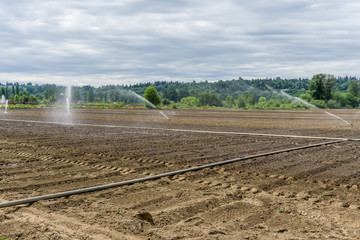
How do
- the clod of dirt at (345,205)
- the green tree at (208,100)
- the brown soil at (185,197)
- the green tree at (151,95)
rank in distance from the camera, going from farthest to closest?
the green tree at (208,100) < the green tree at (151,95) < the clod of dirt at (345,205) < the brown soil at (185,197)

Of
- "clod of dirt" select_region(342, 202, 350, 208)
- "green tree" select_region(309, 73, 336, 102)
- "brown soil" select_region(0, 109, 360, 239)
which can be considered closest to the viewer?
"brown soil" select_region(0, 109, 360, 239)

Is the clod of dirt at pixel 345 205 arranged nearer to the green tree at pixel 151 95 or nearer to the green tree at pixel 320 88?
the green tree at pixel 320 88

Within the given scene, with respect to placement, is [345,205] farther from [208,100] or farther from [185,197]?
→ [208,100]

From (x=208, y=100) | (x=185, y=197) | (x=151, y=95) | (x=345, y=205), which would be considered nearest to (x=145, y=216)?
(x=185, y=197)

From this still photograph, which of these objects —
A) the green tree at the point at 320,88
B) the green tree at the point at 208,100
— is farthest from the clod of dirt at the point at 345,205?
the green tree at the point at 208,100

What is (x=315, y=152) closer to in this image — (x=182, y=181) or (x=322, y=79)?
(x=182, y=181)

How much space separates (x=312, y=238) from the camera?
5156 mm

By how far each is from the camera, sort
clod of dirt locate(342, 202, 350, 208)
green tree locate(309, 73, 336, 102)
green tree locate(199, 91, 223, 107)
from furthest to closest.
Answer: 1. green tree locate(199, 91, 223, 107)
2. green tree locate(309, 73, 336, 102)
3. clod of dirt locate(342, 202, 350, 208)

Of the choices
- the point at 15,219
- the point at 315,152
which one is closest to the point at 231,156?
the point at 315,152

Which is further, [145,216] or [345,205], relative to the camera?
[345,205]

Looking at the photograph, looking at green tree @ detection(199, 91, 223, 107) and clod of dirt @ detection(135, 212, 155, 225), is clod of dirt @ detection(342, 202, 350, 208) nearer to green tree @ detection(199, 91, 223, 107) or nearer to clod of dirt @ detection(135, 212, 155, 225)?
clod of dirt @ detection(135, 212, 155, 225)

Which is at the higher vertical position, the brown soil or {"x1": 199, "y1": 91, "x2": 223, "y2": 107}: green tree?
{"x1": 199, "y1": 91, "x2": 223, "y2": 107}: green tree

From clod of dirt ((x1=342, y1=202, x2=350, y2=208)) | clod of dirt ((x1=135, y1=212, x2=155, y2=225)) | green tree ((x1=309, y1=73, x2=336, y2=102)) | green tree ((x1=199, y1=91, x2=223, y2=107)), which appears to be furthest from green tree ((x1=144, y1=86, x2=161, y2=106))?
clod of dirt ((x1=135, y1=212, x2=155, y2=225))

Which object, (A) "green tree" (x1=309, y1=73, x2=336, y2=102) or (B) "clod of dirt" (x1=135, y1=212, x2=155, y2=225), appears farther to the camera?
(A) "green tree" (x1=309, y1=73, x2=336, y2=102)
